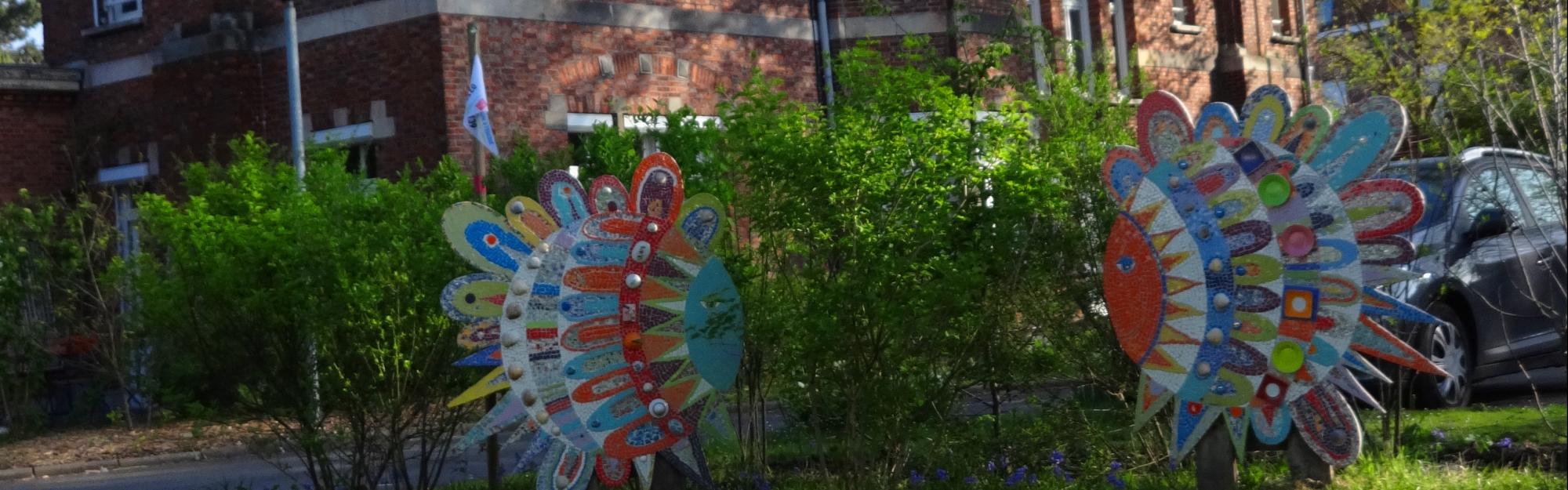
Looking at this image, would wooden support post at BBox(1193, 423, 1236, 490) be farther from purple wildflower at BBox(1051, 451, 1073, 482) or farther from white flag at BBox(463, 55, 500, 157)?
white flag at BBox(463, 55, 500, 157)

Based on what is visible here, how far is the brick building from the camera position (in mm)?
17484

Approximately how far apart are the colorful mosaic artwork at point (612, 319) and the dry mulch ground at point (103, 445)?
756 cm

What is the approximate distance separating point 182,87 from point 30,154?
2.76 metres

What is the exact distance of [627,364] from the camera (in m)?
7.10

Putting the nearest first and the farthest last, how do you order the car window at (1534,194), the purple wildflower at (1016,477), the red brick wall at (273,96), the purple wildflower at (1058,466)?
the purple wildflower at (1016,477) → the purple wildflower at (1058,466) → the car window at (1534,194) → the red brick wall at (273,96)

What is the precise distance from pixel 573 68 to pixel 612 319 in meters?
11.3

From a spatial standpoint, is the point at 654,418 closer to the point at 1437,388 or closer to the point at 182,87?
the point at 1437,388

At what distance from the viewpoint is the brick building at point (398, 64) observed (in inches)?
688

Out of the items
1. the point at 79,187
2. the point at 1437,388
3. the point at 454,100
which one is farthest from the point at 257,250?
the point at 79,187

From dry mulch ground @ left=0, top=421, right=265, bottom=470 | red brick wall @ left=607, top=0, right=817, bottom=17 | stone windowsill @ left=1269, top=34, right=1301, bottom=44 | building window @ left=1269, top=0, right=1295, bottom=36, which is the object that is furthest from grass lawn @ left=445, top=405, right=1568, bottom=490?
building window @ left=1269, top=0, right=1295, bottom=36

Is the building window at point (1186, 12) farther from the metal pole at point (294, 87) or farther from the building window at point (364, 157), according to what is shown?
the metal pole at point (294, 87)

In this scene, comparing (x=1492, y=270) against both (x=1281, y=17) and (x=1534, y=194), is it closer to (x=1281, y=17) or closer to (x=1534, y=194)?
(x=1534, y=194)

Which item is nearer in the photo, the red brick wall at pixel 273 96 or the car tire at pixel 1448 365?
the car tire at pixel 1448 365

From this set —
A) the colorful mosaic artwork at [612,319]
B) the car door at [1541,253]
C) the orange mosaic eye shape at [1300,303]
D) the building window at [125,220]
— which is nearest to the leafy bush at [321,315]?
the colorful mosaic artwork at [612,319]
